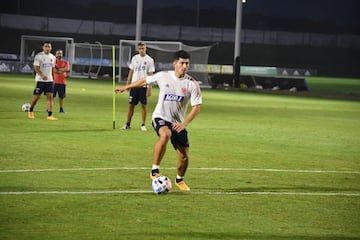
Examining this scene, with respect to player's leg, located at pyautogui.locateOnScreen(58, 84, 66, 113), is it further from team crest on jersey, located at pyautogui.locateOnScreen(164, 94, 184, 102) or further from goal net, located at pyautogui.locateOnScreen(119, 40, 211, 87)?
goal net, located at pyautogui.locateOnScreen(119, 40, 211, 87)

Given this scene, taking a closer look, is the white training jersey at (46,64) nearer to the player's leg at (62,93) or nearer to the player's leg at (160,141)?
the player's leg at (62,93)

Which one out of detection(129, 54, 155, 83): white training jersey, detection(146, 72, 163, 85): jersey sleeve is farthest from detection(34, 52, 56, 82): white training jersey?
detection(146, 72, 163, 85): jersey sleeve

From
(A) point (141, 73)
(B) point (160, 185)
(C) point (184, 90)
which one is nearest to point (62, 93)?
(A) point (141, 73)

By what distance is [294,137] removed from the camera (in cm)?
2142

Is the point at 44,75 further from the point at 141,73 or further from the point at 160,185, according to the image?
the point at 160,185

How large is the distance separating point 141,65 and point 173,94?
10.1 metres

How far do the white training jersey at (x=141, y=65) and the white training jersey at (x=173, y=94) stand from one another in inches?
388

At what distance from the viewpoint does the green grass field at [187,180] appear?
951 centimetres

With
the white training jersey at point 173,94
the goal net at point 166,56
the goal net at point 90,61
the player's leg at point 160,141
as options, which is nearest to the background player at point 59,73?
the white training jersey at point 173,94

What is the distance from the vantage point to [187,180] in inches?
521

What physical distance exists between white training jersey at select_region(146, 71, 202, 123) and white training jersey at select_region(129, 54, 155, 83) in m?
9.84

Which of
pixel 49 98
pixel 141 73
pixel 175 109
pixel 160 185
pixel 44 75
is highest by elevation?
pixel 175 109

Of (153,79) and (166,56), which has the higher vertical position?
(153,79)

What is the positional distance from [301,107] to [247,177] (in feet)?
71.0
